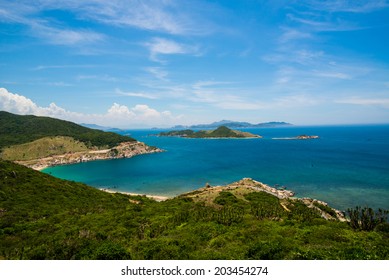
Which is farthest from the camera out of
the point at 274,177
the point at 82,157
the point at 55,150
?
the point at 82,157

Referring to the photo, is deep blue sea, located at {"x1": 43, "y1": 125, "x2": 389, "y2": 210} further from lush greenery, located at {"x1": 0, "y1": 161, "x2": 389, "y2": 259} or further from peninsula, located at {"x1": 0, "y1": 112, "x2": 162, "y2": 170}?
lush greenery, located at {"x1": 0, "y1": 161, "x2": 389, "y2": 259}

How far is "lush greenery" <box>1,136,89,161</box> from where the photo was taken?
148125 mm

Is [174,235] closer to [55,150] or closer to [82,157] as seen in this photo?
[82,157]

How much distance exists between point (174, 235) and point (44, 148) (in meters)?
175

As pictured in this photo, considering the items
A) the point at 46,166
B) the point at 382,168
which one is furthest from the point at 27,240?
the point at 46,166

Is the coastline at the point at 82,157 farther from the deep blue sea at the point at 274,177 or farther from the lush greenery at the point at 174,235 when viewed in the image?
the lush greenery at the point at 174,235

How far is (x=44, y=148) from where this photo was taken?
162875 mm

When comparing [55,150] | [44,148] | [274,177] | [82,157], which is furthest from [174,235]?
[44,148]

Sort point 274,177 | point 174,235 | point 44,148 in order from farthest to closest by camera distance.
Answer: point 44,148, point 274,177, point 174,235

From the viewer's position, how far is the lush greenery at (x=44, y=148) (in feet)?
486

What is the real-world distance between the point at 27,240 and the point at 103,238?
809cm

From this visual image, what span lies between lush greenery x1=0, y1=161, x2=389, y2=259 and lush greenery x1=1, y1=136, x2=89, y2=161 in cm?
12944

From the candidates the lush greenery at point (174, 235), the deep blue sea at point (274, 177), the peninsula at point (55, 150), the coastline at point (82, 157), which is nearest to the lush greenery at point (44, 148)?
the peninsula at point (55, 150)

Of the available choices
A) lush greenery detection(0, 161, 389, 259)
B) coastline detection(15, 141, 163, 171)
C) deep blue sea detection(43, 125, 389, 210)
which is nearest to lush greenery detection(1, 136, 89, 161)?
coastline detection(15, 141, 163, 171)
